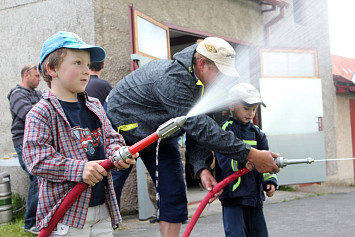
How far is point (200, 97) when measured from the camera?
2754 millimetres

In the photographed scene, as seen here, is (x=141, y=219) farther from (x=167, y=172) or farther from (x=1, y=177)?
(x=167, y=172)

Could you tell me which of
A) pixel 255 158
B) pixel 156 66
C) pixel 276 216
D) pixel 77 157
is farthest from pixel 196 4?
pixel 77 157

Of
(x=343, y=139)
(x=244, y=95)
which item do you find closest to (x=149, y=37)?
(x=244, y=95)

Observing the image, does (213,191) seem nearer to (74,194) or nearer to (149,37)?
(74,194)

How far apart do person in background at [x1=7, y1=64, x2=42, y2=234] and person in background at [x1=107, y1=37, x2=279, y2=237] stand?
2064mm

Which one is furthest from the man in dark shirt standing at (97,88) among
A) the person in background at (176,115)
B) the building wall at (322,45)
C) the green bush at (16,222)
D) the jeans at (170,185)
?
the building wall at (322,45)

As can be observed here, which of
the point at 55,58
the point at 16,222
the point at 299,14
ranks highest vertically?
the point at 299,14

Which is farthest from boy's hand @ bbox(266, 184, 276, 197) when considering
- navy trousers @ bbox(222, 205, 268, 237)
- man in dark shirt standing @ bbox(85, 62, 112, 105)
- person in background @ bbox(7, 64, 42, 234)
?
person in background @ bbox(7, 64, 42, 234)

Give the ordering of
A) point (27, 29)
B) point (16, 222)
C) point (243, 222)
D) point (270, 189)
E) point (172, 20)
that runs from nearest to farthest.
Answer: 1. point (243, 222)
2. point (270, 189)
3. point (16, 222)
4. point (27, 29)
5. point (172, 20)

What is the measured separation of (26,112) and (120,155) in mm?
3258

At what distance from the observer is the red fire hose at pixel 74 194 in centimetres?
178

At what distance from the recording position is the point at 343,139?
10000 mm

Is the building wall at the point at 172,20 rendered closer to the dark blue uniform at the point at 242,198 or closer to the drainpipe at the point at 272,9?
the drainpipe at the point at 272,9

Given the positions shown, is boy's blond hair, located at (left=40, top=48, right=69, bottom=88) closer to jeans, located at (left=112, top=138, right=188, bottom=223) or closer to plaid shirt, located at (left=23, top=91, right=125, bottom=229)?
plaid shirt, located at (left=23, top=91, right=125, bottom=229)
